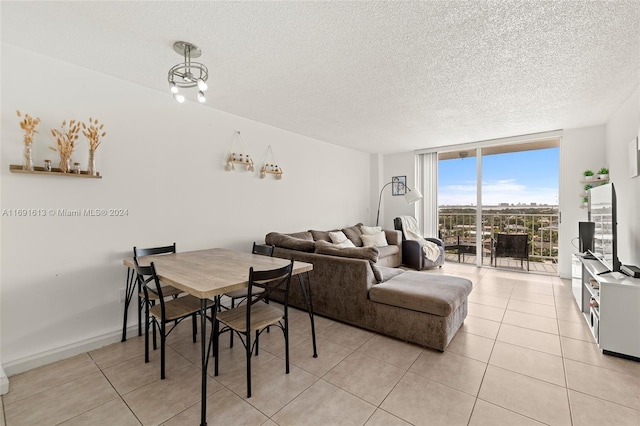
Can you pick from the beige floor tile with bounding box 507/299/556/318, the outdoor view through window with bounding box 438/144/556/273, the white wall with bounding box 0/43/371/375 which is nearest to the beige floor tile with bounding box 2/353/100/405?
the white wall with bounding box 0/43/371/375

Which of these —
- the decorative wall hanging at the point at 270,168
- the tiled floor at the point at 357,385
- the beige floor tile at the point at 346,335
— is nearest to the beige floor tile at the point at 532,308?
the tiled floor at the point at 357,385

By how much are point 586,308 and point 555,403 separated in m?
1.98

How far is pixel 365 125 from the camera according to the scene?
4.20m

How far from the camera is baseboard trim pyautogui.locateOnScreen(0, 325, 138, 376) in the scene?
6.84ft

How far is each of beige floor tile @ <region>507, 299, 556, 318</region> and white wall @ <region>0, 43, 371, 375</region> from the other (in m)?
3.43

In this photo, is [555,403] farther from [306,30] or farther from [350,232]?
[350,232]

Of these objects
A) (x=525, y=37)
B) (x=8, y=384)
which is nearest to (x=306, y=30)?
(x=525, y=37)

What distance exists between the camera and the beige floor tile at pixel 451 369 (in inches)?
76.3

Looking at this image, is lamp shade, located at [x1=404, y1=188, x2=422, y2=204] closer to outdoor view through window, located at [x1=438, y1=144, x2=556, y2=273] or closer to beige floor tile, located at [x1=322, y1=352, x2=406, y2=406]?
outdoor view through window, located at [x1=438, y1=144, x2=556, y2=273]

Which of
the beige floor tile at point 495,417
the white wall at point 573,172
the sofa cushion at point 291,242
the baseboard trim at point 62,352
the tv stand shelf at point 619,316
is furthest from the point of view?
the white wall at point 573,172

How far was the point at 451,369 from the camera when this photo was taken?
2.12 meters

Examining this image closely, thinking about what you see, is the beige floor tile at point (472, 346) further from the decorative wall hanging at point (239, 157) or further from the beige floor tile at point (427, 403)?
the decorative wall hanging at point (239, 157)

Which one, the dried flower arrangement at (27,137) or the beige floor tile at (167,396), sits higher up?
the dried flower arrangement at (27,137)

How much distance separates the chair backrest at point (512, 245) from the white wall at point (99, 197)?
4542 millimetres
